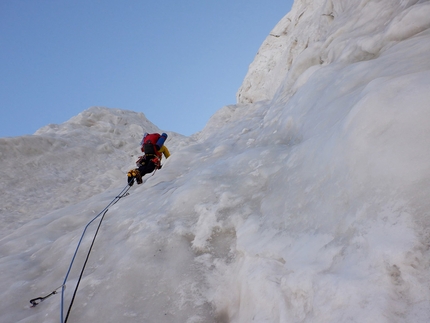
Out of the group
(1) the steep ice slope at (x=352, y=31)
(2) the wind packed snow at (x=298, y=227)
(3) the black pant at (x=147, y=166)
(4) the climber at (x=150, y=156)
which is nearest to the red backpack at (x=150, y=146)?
(4) the climber at (x=150, y=156)

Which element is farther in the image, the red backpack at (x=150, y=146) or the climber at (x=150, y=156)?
the red backpack at (x=150, y=146)

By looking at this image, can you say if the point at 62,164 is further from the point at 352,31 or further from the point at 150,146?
the point at 352,31

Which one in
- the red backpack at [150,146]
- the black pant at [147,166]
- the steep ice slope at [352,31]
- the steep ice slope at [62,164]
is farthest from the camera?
the steep ice slope at [62,164]

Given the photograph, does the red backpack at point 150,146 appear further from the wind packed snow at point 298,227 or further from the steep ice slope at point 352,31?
the steep ice slope at point 352,31

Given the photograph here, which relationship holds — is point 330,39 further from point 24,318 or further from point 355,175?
point 24,318

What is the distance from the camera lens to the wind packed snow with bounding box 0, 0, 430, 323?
149 centimetres

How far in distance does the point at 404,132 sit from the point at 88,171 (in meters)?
12.1

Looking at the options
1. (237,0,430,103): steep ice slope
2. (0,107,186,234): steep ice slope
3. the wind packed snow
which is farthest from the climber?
(237,0,430,103): steep ice slope

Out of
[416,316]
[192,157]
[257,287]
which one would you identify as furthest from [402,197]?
[192,157]

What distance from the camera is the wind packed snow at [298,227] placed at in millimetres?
1492

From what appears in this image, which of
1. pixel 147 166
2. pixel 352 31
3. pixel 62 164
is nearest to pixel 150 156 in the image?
pixel 147 166

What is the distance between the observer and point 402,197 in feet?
5.18

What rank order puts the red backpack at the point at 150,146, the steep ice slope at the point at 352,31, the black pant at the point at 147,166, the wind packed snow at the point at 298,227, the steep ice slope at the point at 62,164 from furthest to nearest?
1. the steep ice slope at the point at 62,164
2. the red backpack at the point at 150,146
3. the black pant at the point at 147,166
4. the steep ice slope at the point at 352,31
5. the wind packed snow at the point at 298,227

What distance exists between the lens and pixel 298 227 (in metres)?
2.21
